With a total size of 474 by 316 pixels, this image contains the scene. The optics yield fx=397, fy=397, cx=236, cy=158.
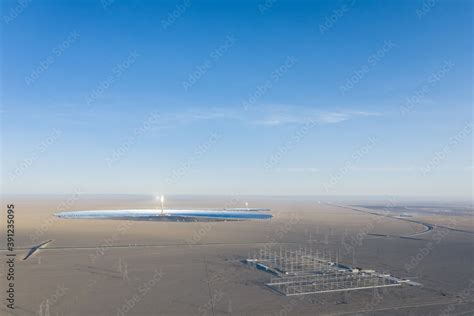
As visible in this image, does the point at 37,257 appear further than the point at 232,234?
No

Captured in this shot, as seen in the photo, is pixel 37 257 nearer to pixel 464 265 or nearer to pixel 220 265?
pixel 220 265

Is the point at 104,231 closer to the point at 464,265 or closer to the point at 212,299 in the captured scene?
the point at 212,299

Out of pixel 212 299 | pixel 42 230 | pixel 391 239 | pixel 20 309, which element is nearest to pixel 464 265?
pixel 391 239

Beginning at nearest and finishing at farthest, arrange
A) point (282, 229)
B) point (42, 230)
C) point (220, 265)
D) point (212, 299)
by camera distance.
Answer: point (212, 299), point (220, 265), point (42, 230), point (282, 229)

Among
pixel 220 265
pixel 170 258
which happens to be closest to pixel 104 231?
pixel 170 258

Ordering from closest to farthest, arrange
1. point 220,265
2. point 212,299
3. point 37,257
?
point 212,299, point 220,265, point 37,257

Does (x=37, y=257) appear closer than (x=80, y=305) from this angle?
No

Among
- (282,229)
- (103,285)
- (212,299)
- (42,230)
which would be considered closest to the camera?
(212,299)
